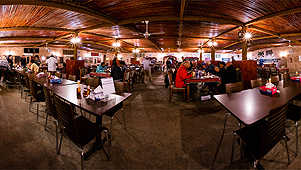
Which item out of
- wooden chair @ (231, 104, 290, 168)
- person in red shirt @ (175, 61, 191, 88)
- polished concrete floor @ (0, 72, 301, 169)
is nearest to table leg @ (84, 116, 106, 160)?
polished concrete floor @ (0, 72, 301, 169)

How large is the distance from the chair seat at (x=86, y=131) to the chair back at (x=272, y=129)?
1.85 meters

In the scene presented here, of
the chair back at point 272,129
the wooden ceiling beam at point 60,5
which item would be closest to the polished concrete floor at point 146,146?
the chair back at point 272,129

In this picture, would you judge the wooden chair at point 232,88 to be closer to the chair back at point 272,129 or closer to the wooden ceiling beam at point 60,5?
the chair back at point 272,129

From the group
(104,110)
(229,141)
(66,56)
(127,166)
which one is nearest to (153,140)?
(127,166)

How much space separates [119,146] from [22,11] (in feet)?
19.5

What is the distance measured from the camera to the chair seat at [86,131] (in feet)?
5.79

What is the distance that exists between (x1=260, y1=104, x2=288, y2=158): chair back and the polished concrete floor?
2.00 ft

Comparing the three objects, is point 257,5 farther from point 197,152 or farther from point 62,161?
point 62,161

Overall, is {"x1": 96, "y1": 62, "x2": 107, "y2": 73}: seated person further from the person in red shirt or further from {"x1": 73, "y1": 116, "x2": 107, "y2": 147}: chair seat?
{"x1": 73, "y1": 116, "x2": 107, "y2": 147}: chair seat

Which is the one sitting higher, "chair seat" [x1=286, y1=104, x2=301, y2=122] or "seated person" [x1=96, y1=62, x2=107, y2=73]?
"seated person" [x1=96, y1=62, x2=107, y2=73]

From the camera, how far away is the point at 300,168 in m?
1.93

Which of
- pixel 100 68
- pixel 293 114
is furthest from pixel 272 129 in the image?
pixel 100 68

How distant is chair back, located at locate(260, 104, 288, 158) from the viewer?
1.45 m

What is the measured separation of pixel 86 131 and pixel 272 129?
7.07 feet
